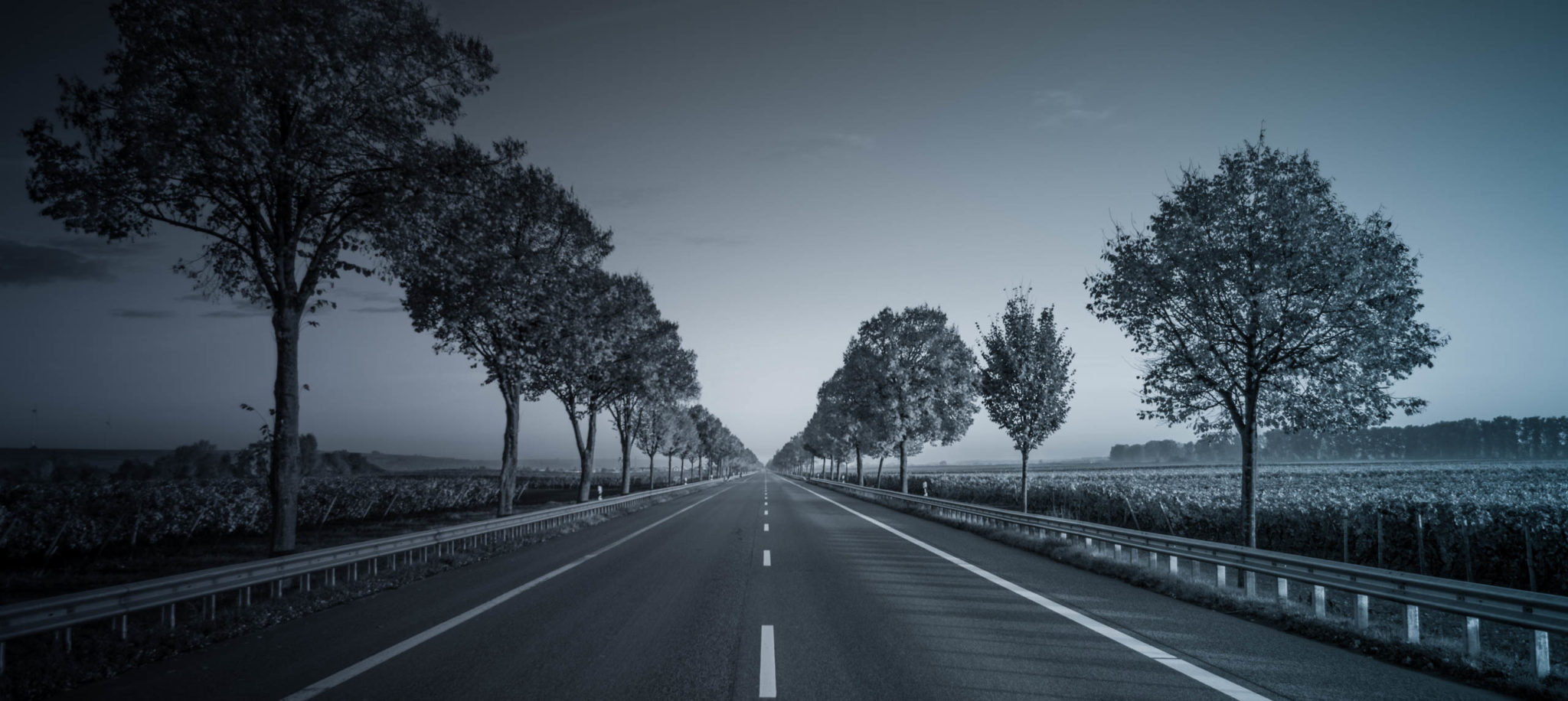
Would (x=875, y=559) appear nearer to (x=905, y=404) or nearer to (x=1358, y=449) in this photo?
(x=905, y=404)

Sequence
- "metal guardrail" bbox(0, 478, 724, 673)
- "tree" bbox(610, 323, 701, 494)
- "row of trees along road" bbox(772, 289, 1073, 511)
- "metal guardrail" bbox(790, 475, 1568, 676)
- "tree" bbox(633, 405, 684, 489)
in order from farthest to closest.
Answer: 1. "tree" bbox(633, 405, 684, 489)
2. "tree" bbox(610, 323, 701, 494)
3. "row of trees along road" bbox(772, 289, 1073, 511)
4. "metal guardrail" bbox(0, 478, 724, 673)
5. "metal guardrail" bbox(790, 475, 1568, 676)

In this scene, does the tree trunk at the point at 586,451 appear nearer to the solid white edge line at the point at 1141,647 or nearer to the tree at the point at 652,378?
the tree at the point at 652,378

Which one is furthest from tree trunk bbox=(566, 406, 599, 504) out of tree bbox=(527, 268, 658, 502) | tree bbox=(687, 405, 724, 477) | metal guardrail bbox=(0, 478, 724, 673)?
tree bbox=(687, 405, 724, 477)

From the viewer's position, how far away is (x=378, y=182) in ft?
38.8

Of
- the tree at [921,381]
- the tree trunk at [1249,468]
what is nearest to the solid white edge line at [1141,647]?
the tree trunk at [1249,468]

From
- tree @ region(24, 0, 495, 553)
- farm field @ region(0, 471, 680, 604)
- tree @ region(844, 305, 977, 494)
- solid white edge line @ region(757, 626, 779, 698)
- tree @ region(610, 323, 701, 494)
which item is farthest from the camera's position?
tree @ region(844, 305, 977, 494)

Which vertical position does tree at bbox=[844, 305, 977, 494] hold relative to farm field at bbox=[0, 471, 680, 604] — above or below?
above

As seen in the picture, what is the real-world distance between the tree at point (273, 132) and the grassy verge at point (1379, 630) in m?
14.4

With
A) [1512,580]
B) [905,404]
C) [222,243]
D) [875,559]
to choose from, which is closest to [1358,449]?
[905,404]

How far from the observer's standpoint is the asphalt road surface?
509 centimetres

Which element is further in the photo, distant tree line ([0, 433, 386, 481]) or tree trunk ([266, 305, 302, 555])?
distant tree line ([0, 433, 386, 481])

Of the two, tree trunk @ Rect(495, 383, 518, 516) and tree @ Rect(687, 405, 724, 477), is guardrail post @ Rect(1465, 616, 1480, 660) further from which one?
tree @ Rect(687, 405, 724, 477)

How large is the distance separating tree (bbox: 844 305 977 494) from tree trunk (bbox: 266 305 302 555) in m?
29.0

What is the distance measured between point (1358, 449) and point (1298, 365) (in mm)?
170865
